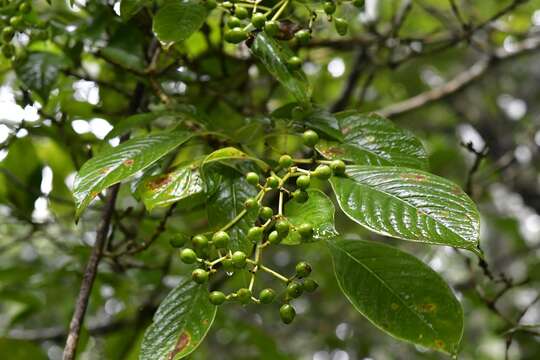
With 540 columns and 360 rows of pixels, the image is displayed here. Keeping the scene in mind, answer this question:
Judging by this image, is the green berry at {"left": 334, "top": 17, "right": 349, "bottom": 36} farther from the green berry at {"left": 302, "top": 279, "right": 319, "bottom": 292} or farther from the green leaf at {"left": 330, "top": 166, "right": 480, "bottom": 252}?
the green berry at {"left": 302, "top": 279, "right": 319, "bottom": 292}

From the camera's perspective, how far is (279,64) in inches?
45.9

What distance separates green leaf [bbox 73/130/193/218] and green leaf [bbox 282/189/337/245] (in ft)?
0.70

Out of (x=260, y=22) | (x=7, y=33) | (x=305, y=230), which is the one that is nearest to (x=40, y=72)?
(x=7, y=33)

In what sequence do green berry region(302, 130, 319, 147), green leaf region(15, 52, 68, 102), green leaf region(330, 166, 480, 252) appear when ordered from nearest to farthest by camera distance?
green leaf region(330, 166, 480, 252) → green berry region(302, 130, 319, 147) → green leaf region(15, 52, 68, 102)

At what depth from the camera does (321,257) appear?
3219mm

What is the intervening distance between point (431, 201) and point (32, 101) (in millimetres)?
1059

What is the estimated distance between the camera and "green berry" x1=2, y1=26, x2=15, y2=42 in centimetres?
130

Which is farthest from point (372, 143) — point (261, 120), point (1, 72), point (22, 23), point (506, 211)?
point (506, 211)

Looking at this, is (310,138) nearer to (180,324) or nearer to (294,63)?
(294,63)

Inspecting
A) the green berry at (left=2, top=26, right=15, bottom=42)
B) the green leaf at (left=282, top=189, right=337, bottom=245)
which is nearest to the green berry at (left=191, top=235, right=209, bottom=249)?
the green leaf at (left=282, top=189, right=337, bottom=245)

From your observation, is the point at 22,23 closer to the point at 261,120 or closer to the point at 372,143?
the point at 261,120

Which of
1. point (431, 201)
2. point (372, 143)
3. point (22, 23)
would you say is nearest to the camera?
point (431, 201)

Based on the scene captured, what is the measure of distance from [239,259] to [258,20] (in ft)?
1.26

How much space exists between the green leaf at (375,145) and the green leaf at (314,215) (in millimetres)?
160
